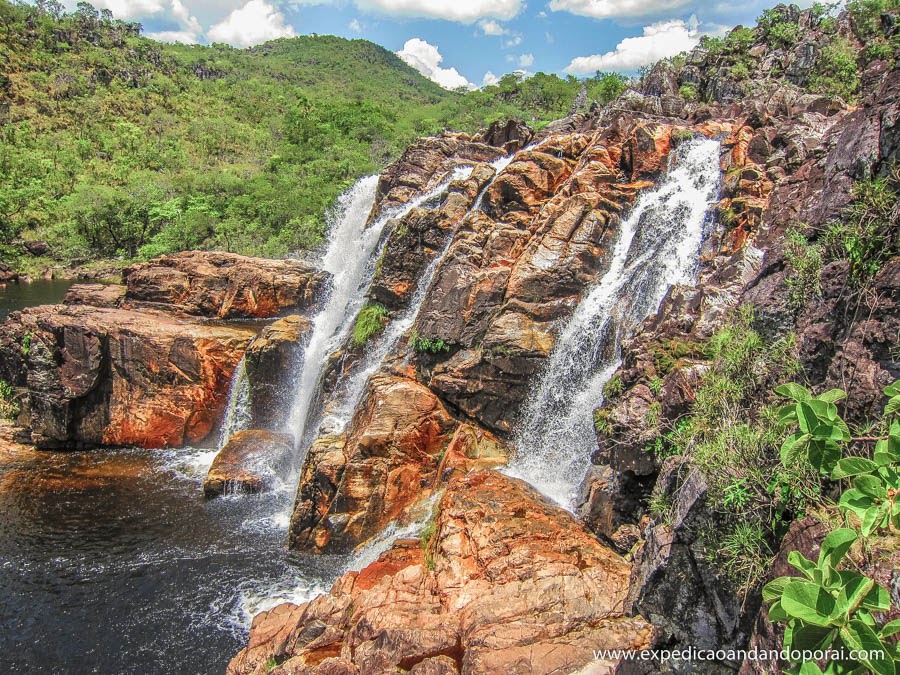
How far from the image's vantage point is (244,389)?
733 inches

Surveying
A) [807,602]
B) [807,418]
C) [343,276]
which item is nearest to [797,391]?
[807,418]

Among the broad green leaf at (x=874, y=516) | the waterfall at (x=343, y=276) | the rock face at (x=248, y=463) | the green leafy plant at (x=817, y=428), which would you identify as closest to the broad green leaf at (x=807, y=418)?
the green leafy plant at (x=817, y=428)

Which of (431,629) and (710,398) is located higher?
(710,398)

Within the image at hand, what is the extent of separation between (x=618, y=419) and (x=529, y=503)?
2.58 metres

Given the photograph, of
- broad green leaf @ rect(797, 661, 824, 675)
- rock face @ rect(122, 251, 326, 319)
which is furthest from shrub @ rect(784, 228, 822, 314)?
rock face @ rect(122, 251, 326, 319)

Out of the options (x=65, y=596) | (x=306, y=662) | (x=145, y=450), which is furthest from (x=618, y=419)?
(x=145, y=450)

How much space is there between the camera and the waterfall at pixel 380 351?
15430 mm

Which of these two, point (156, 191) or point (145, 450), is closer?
point (145, 450)

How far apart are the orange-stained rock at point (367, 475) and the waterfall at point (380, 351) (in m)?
1.61

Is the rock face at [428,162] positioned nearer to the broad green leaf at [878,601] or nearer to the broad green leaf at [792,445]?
the broad green leaf at [792,445]

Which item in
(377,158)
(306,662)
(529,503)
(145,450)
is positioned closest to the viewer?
(306,662)

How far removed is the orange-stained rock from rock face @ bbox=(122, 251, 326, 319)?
13868mm

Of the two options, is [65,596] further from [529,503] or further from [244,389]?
[529,503]

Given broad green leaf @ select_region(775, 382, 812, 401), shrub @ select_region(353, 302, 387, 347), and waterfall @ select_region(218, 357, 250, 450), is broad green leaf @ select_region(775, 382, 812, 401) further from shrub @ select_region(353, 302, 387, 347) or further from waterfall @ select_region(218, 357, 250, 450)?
waterfall @ select_region(218, 357, 250, 450)
